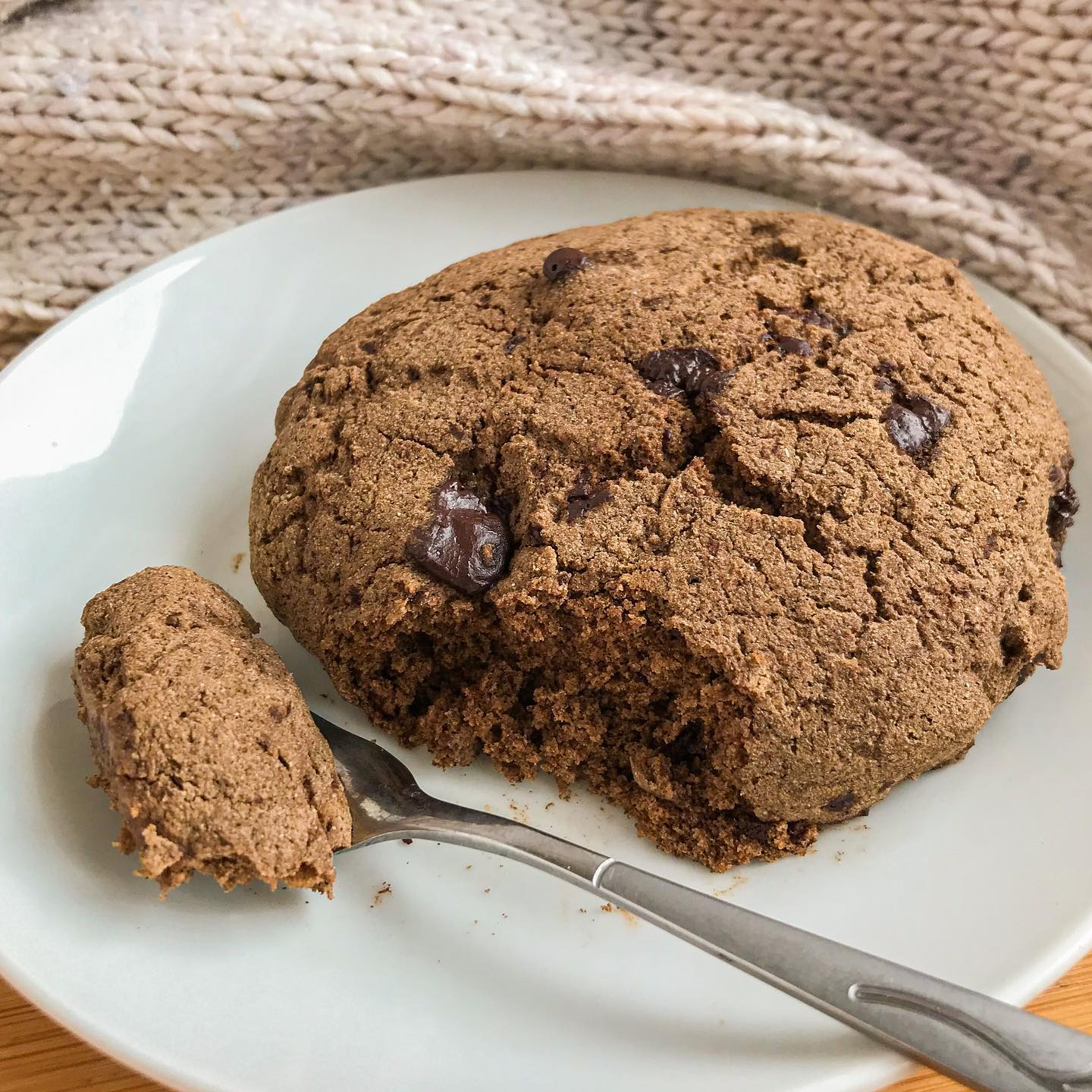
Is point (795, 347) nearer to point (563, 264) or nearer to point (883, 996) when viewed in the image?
point (563, 264)

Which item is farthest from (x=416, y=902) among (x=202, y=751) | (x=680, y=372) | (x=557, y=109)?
(x=557, y=109)

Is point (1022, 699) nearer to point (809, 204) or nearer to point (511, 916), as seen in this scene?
point (511, 916)

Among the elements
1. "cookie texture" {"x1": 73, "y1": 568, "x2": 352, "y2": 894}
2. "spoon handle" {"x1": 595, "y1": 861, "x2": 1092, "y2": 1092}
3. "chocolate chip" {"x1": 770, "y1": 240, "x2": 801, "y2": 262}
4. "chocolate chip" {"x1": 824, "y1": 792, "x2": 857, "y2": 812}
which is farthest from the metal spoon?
"chocolate chip" {"x1": 770, "y1": 240, "x2": 801, "y2": 262}

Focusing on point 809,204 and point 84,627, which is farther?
point 809,204

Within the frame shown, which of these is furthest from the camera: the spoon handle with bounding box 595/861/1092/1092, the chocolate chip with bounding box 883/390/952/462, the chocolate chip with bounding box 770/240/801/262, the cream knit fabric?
the cream knit fabric

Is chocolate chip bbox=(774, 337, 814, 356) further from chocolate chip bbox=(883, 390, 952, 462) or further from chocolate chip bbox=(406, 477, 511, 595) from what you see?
chocolate chip bbox=(406, 477, 511, 595)

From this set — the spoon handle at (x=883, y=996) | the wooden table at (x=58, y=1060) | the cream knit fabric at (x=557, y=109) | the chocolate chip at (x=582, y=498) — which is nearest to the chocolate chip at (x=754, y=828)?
the spoon handle at (x=883, y=996)

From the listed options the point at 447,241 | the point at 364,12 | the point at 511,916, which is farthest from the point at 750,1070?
the point at 364,12
